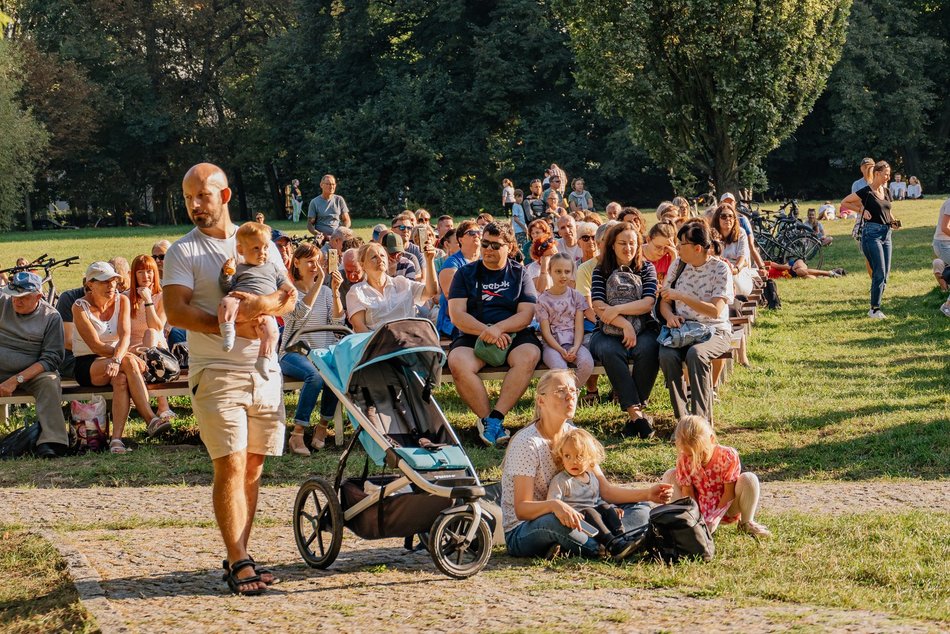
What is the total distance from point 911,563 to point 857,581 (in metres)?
0.42

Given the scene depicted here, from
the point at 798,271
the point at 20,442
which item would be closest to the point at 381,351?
the point at 20,442

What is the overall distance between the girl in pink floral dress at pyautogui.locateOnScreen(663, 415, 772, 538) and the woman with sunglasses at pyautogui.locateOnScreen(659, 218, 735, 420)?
2.70 metres

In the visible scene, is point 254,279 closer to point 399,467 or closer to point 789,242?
point 399,467

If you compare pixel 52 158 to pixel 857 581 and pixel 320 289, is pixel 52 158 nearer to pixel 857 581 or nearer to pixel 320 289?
pixel 320 289

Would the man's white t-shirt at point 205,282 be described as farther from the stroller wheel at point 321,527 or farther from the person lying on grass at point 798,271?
the person lying on grass at point 798,271

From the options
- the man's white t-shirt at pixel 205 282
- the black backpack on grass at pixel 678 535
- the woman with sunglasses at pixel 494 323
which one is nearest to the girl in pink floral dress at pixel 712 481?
the black backpack on grass at pixel 678 535

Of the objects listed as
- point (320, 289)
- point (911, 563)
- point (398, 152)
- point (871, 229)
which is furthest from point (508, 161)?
point (911, 563)

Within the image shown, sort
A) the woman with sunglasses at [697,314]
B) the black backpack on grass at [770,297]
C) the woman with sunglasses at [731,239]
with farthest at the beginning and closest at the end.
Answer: the black backpack on grass at [770,297]
the woman with sunglasses at [731,239]
the woman with sunglasses at [697,314]

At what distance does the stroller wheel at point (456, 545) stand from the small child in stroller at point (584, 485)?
2.11ft

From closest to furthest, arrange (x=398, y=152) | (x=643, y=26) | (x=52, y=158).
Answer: (x=643, y=26) < (x=398, y=152) < (x=52, y=158)

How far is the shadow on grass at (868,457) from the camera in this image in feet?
29.3

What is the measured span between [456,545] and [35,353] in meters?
5.48

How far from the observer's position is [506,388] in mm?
10031

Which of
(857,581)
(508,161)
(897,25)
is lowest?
(857,581)
